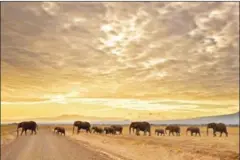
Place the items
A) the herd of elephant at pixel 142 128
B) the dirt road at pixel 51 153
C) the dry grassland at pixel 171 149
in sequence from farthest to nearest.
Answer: the herd of elephant at pixel 142 128 → the dry grassland at pixel 171 149 → the dirt road at pixel 51 153

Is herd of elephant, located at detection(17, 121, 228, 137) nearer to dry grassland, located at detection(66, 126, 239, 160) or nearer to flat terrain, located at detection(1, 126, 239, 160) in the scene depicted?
dry grassland, located at detection(66, 126, 239, 160)

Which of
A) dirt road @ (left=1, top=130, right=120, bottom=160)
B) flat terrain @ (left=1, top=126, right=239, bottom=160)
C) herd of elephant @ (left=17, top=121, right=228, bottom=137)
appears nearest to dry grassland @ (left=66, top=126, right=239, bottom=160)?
flat terrain @ (left=1, top=126, right=239, bottom=160)

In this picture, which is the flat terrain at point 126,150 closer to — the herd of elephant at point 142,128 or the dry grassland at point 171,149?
the dry grassland at point 171,149

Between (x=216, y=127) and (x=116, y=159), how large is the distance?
1982 inches

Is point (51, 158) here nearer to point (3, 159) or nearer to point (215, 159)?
point (3, 159)

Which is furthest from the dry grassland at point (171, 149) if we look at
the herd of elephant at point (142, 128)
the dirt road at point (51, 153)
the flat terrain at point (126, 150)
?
the herd of elephant at point (142, 128)

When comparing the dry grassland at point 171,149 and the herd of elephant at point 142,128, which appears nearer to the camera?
the dry grassland at point 171,149

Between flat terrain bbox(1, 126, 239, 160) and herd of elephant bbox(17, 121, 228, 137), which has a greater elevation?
flat terrain bbox(1, 126, 239, 160)

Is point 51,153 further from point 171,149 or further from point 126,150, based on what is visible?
point 171,149

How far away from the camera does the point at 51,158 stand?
2347 centimetres

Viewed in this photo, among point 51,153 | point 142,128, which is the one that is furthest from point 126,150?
point 142,128

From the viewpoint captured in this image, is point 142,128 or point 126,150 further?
point 142,128

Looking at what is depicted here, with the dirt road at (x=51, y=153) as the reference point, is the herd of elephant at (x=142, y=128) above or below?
below

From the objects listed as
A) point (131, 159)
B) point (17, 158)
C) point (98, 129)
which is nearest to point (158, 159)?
point (131, 159)
